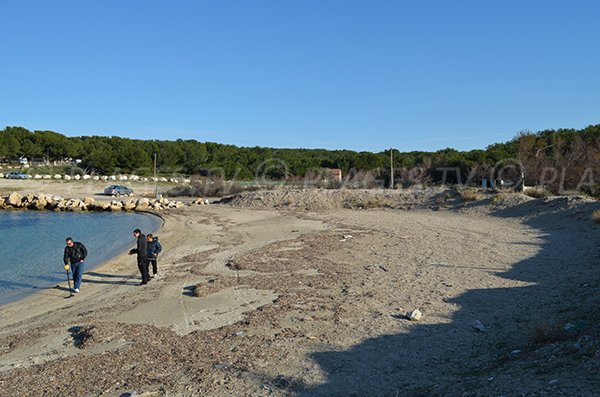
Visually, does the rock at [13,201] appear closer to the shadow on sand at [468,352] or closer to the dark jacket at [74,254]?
the dark jacket at [74,254]

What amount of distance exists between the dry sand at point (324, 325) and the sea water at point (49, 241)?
5.46 feet

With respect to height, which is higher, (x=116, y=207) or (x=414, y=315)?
(x=414, y=315)

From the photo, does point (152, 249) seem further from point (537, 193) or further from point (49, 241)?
point (537, 193)

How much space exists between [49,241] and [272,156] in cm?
7716

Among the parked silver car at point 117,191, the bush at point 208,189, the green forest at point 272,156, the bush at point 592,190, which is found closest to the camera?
the bush at point 592,190

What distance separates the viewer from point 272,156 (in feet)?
328

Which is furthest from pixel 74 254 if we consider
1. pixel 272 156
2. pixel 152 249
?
pixel 272 156

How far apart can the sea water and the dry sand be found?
166 centimetres

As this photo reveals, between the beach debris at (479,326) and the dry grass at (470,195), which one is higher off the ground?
the dry grass at (470,195)

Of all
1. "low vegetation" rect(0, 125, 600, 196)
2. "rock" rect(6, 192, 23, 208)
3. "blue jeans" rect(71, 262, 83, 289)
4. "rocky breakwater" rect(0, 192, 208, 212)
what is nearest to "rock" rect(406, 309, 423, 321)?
"blue jeans" rect(71, 262, 83, 289)

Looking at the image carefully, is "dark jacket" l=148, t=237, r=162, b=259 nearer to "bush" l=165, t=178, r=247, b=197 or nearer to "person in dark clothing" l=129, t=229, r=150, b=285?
"person in dark clothing" l=129, t=229, r=150, b=285

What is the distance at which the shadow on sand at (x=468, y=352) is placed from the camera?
216 inches

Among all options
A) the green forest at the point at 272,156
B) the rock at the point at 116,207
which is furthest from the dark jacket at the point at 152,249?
the green forest at the point at 272,156

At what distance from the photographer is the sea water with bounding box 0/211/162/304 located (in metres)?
15.2
